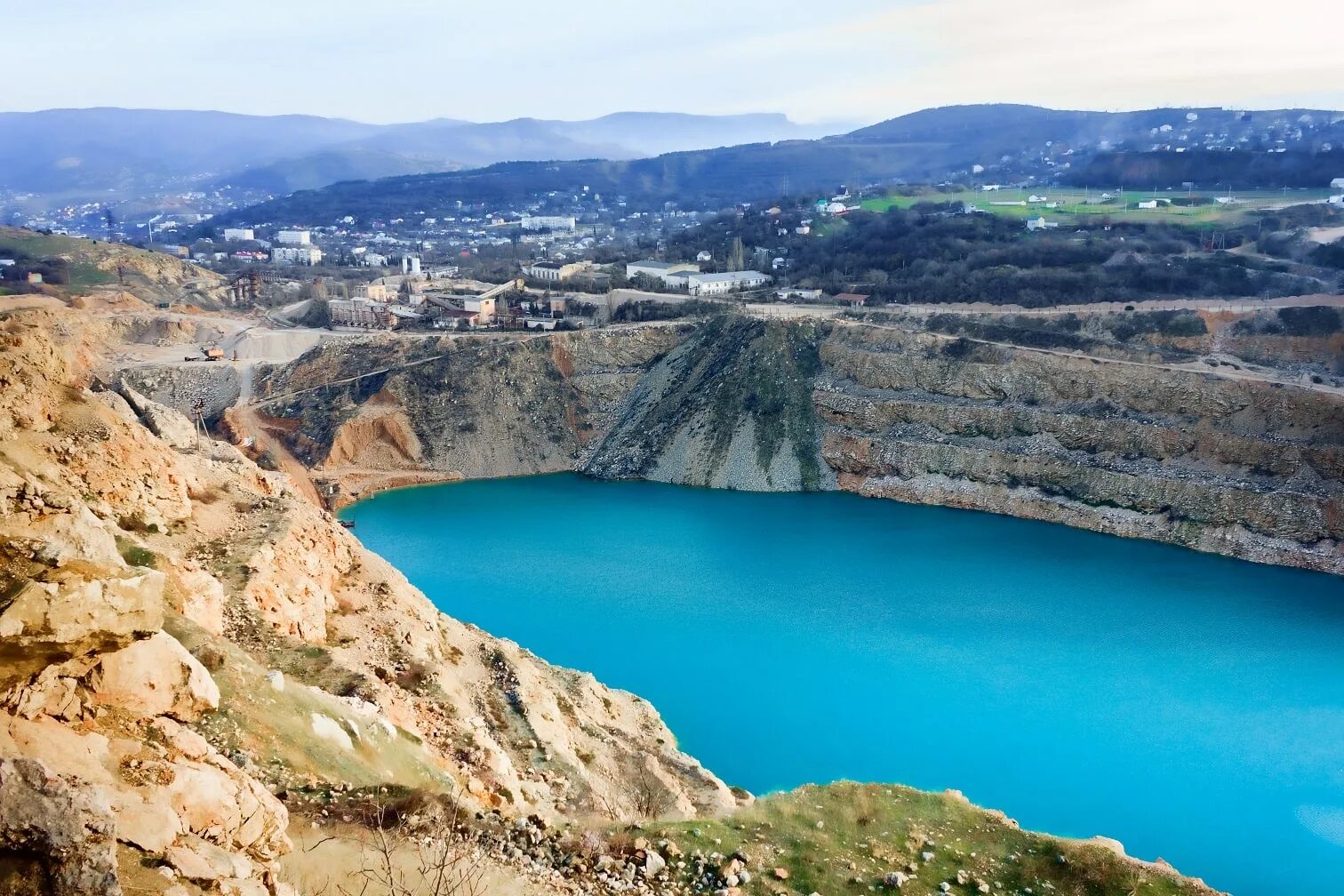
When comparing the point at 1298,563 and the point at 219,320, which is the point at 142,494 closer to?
the point at 1298,563

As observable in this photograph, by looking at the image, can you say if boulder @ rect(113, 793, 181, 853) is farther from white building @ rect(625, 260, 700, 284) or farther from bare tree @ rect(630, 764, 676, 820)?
white building @ rect(625, 260, 700, 284)

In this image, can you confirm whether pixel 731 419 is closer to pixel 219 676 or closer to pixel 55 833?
pixel 219 676

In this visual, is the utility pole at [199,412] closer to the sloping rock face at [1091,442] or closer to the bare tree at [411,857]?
the sloping rock face at [1091,442]

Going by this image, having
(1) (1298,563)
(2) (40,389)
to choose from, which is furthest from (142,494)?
(1) (1298,563)

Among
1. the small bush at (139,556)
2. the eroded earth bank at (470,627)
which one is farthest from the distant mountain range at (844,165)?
the small bush at (139,556)

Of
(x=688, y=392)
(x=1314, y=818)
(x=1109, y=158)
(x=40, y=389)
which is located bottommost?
(x=1314, y=818)

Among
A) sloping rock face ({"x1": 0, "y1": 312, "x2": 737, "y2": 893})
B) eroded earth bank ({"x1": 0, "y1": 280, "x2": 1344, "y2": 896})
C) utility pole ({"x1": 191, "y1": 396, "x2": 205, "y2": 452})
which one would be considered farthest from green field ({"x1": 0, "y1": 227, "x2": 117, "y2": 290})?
sloping rock face ({"x1": 0, "y1": 312, "x2": 737, "y2": 893})
